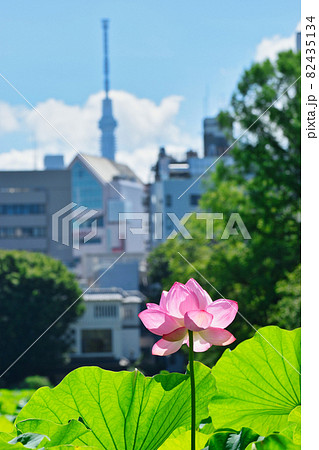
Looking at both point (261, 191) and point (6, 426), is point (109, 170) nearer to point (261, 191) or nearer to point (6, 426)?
point (261, 191)

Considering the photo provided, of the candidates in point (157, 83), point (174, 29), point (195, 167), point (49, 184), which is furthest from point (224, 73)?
point (49, 184)

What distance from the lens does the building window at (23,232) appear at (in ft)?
34.0

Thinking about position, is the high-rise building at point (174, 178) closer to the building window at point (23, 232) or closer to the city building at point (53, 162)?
the city building at point (53, 162)

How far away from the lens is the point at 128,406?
22 cm

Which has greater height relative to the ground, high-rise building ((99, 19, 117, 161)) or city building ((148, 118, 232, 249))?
high-rise building ((99, 19, 117, 161))

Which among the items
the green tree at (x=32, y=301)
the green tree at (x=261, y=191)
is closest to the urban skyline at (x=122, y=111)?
the green tree at (x=32, y=301)

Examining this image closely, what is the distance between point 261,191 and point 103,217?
4753 mm

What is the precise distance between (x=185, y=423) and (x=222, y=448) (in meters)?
0.03

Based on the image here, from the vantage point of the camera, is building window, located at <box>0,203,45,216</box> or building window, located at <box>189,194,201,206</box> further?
building window, located at <box>189,194,201,206</box>

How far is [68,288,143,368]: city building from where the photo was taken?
9992mm

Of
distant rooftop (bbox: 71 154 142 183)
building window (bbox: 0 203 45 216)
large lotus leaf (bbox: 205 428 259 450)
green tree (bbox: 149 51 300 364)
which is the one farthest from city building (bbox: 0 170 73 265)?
large lotus leaf (bbox: 205 428 259 450)

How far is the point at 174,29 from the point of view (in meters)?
8.35

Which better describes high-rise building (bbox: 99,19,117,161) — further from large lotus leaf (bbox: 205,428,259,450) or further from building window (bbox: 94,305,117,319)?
large lotus leaf (bbox: 205,428,259,450)
